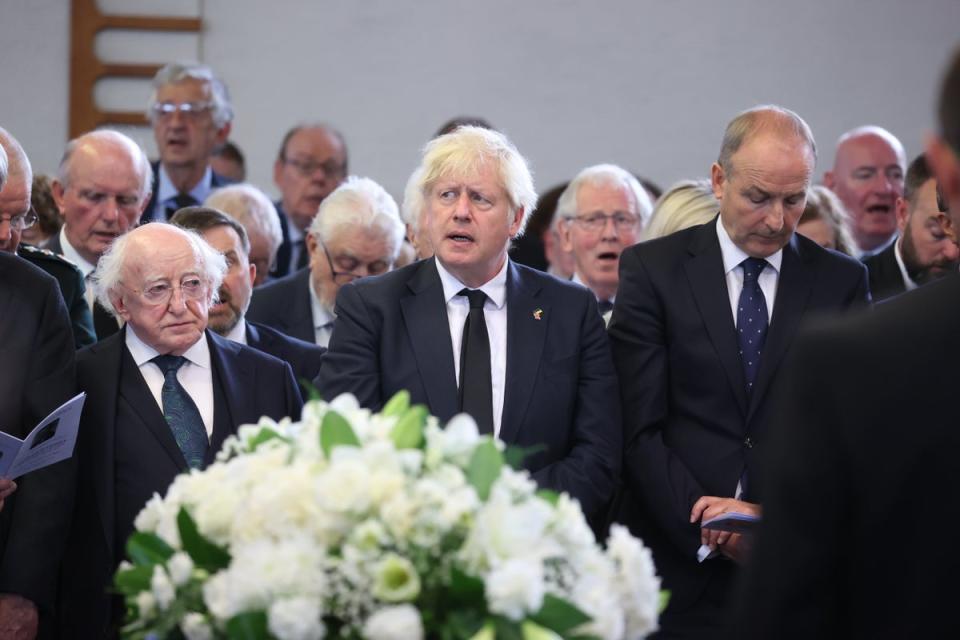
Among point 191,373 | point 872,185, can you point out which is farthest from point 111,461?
point 872,185

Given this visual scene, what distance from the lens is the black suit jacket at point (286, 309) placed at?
5.27 metres

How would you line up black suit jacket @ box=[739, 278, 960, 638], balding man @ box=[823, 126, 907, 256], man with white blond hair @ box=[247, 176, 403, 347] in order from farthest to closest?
1. balding man @ box=[823, 126, 907, 256]
2. man with white blond hair @ box=[247, 176, 403, 347]
3. black suit jacket @ box=[739, 278, 960, 638]

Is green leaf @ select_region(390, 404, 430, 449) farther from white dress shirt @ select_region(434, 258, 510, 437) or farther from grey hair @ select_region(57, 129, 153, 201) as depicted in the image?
grey hair @ select_region(57, 129, 153, 201)

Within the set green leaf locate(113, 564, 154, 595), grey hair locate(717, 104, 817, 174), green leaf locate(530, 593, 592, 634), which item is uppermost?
grey hair locate(717, 104, 817, 174)

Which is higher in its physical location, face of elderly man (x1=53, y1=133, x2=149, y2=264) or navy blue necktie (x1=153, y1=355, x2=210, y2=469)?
face of elderly man (x1=53, y1=133, x2=149, y2=264)

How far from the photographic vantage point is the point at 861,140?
22.1 ft

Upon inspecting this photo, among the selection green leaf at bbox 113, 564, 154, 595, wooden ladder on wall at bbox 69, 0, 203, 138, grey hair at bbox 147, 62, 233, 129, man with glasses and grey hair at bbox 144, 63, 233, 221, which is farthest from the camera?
wooden ladder on wall at bbox 69, 0, 203, 138

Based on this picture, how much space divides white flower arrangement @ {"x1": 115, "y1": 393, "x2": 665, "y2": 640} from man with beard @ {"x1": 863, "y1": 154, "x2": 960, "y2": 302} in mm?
3077

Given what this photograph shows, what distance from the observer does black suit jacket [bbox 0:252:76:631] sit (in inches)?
144

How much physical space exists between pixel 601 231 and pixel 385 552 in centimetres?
359

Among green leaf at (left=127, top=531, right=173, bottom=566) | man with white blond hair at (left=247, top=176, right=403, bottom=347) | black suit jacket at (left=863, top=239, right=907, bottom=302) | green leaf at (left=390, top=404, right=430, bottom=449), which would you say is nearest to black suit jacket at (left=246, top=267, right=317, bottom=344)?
man with white blond hair at (left=247, top=176, right=403, bottom=347)

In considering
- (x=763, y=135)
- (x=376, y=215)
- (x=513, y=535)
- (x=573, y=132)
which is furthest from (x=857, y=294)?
(x=573, y=132)

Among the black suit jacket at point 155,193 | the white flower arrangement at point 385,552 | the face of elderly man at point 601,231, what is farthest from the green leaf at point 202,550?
the black suit jacket at point 155,193

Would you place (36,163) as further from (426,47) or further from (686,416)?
(686,416)
